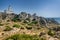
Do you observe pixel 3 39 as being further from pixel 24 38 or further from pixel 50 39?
pixel 50 39

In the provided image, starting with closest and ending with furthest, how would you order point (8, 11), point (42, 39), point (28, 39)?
point (28, 39)
point (42, 39)
point (8, 11)

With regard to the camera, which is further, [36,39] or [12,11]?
[12,11]

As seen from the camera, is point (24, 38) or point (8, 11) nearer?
point (24, 38)

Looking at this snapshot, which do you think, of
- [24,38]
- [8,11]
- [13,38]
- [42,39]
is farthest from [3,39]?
[8,11]

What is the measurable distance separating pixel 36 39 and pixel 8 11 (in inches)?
4001

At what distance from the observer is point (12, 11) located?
406 feet

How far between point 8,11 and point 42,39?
329 ft

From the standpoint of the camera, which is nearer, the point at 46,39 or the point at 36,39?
the point at 36,39

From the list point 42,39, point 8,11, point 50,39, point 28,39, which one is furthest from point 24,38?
point 8,11

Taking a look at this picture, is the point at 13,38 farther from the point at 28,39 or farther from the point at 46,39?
the point at 46,39

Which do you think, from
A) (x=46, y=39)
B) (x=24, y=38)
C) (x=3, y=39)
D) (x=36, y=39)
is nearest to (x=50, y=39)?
(x=46, y=39)

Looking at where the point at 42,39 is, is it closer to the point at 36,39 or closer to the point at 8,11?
the point at 36,39

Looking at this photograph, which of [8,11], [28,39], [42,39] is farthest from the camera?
[8,11]

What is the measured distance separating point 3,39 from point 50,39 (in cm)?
782
